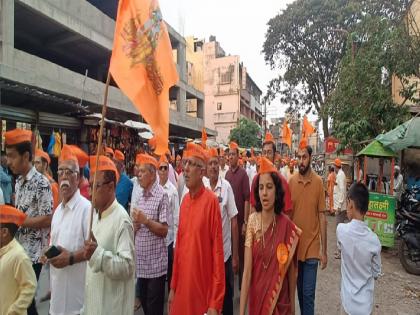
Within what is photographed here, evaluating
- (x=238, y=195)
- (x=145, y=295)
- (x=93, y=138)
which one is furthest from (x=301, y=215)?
(x=93, y=138)

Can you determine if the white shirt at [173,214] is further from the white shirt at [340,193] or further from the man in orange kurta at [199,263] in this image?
the white shirt at [340,193]

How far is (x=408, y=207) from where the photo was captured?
712 cm

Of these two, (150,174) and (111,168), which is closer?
(111,168)

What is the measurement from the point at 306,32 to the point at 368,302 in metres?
23.3

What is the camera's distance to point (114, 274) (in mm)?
2254

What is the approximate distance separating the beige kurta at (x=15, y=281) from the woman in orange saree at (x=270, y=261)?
1.52 m

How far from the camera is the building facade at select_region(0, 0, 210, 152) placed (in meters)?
7.88

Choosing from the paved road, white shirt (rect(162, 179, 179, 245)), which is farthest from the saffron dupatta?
the paved road

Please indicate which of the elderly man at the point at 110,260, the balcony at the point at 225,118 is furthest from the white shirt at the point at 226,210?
the balcony at the point at 225,118

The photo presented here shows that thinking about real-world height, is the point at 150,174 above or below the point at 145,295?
above

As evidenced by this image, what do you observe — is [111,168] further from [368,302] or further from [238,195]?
[238,195]

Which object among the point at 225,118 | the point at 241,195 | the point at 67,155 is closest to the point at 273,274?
the point at 67,155

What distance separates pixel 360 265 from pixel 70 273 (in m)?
2.43

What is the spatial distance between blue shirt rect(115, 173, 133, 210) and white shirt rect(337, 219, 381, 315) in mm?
3216
